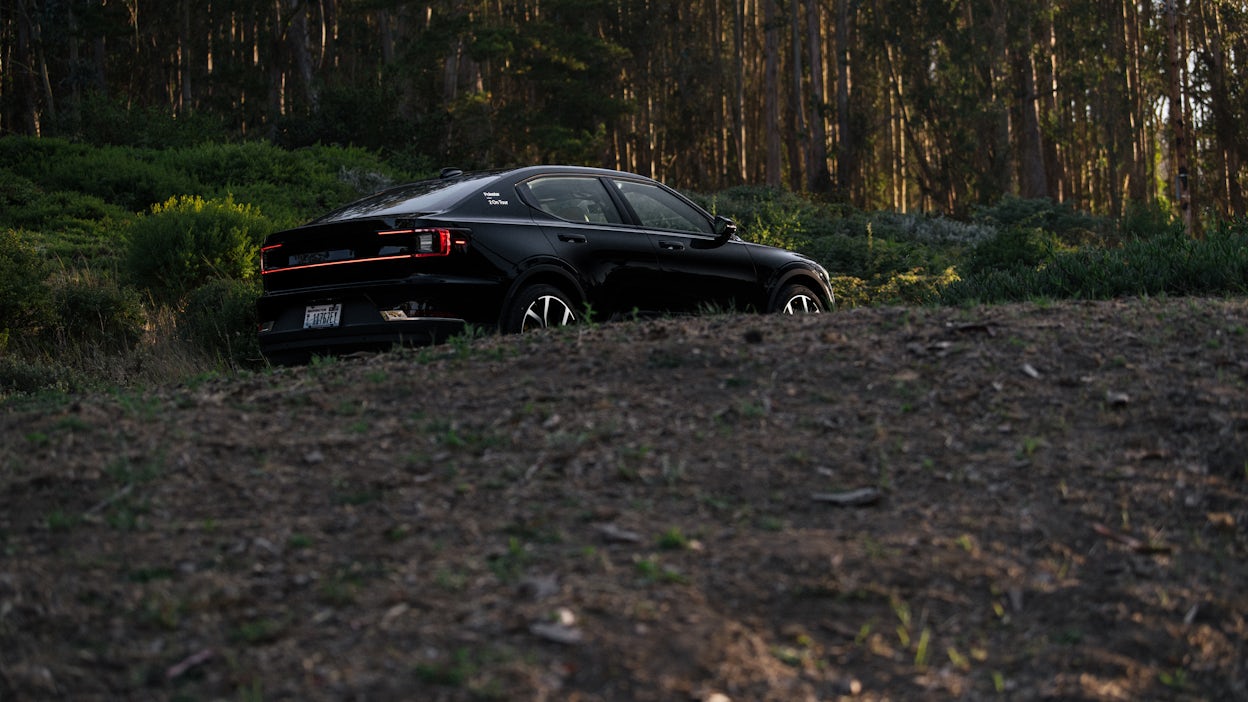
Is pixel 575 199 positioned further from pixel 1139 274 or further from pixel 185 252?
pixel 185 252

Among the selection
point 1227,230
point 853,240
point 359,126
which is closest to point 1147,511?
point 1227,230

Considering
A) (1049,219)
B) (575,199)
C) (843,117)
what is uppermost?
(843,117)

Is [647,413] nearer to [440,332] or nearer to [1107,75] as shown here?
[440,332]

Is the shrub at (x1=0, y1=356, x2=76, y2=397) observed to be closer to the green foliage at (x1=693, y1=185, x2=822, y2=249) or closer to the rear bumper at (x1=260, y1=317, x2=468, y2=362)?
the rear bumper at (x1=260, y1=317, x2=468, y2=362)

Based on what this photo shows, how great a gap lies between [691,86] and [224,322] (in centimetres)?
4233

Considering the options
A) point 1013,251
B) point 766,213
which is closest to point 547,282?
point 1013,251

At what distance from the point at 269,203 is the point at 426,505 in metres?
16.9

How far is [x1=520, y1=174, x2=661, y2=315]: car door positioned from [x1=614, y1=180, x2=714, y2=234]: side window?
0.75ft

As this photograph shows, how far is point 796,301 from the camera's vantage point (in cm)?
1050

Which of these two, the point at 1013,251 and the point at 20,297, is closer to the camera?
the point at 20,297

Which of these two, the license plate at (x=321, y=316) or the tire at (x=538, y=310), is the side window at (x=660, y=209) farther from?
the license plate at (x=321, y=316)

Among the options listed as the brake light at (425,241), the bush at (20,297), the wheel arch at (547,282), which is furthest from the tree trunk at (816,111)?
the brake light at (425,241)

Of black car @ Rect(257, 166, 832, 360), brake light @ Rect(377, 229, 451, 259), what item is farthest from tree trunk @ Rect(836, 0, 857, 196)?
A: brake light @ Rect(377, 229, 451, 259)

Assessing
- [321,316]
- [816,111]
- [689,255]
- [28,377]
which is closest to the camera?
[321,316]
